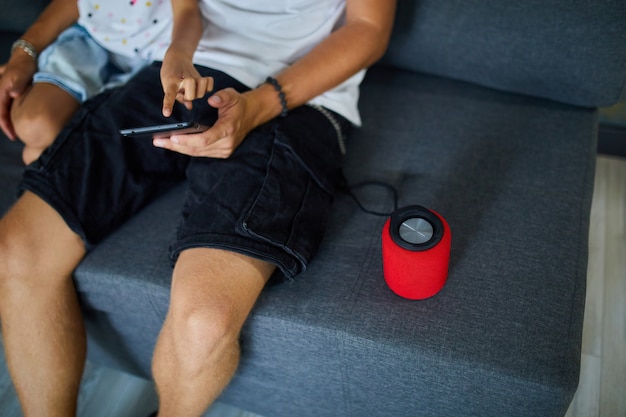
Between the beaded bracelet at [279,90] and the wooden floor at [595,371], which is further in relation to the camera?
the wooden floor at [595,371]

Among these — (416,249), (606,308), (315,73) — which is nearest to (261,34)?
(315,73)

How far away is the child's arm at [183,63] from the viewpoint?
837 millimetres

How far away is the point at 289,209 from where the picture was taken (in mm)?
922

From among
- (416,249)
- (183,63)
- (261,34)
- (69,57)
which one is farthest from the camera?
(69,57)

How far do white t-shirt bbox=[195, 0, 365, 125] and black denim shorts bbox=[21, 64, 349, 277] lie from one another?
38mm

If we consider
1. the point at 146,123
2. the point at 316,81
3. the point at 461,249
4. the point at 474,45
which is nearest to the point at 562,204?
the point at 461,249

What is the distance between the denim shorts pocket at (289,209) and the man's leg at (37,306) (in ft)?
1.32

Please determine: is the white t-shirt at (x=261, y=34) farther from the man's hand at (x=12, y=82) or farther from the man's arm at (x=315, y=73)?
the man's hand at (x=12, y=82)

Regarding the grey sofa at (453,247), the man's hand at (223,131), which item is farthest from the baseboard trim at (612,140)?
the man's hand at (223,131)

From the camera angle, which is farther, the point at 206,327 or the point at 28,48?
the point at 28,48

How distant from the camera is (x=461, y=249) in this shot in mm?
958

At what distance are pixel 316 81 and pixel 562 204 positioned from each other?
0.52 metres

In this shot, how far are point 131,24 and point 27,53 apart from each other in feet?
0.88

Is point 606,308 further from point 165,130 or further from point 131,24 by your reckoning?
point 131,24
